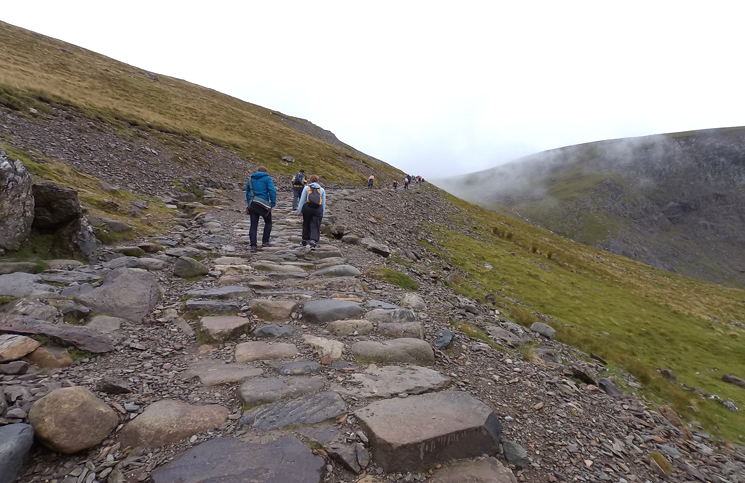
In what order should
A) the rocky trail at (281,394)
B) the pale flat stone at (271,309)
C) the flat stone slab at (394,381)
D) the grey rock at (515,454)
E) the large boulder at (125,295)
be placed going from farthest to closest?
the pale flat stone at (271,309), the large boulder at (125,295), the flat stone slab at (394,381), the grey rock at (515,454), the rocky trail at (281,394)

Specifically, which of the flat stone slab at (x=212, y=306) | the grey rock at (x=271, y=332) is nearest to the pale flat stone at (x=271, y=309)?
the flat stone slab at (x=212, y=306)

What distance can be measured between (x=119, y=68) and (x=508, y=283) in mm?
Result: 87378

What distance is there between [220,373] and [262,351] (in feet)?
3.15

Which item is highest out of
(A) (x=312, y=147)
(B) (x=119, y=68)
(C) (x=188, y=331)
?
(B) (x=119, y=68)

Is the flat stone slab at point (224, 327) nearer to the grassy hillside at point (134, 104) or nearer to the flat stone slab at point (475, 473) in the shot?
the flat stone slab at point (475, 473)

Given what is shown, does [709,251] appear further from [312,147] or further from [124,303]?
[124,303]

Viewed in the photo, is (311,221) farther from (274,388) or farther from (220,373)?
(274,388)

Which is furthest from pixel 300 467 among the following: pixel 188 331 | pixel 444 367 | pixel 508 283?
pixel 508 283

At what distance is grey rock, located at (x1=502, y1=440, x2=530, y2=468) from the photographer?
4891 mm

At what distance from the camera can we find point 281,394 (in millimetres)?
5281

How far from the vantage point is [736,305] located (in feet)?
165

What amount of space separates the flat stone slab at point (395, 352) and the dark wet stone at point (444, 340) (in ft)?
2.21

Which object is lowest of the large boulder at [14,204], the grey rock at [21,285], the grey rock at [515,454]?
the grey rock at [515,454]

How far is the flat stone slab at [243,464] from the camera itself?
371 centimetres
